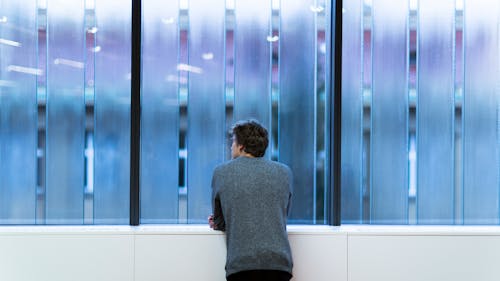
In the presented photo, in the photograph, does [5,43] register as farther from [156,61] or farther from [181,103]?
[181,103]

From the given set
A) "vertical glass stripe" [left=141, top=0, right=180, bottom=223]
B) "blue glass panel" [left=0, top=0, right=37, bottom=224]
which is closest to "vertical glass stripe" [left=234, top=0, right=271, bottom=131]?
"vertical glass stripe" [left=141, top=0, right=180, bottom=223]

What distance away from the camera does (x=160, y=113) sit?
9.87 feet

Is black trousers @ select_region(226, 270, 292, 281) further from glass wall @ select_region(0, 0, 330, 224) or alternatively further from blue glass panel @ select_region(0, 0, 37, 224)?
blue glass panel @ select_region(0, 0, 37, 224)

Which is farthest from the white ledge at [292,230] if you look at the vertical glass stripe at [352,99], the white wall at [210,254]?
the vertical glass stripe at [352,99]

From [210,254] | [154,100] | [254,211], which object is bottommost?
[210,254]

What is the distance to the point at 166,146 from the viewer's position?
3012 mm

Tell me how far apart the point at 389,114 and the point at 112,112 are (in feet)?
5.20

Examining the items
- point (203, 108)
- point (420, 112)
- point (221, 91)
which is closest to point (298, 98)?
point (221, 91)

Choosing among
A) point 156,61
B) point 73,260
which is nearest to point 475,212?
point 156,61

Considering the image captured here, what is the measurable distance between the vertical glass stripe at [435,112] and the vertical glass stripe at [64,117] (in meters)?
1.94

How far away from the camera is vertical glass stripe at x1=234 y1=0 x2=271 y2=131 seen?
9.95ft

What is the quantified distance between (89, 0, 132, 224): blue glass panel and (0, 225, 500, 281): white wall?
0.21 metres

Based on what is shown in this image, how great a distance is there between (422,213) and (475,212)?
0.31 m

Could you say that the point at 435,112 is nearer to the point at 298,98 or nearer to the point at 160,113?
the point at 298,98
